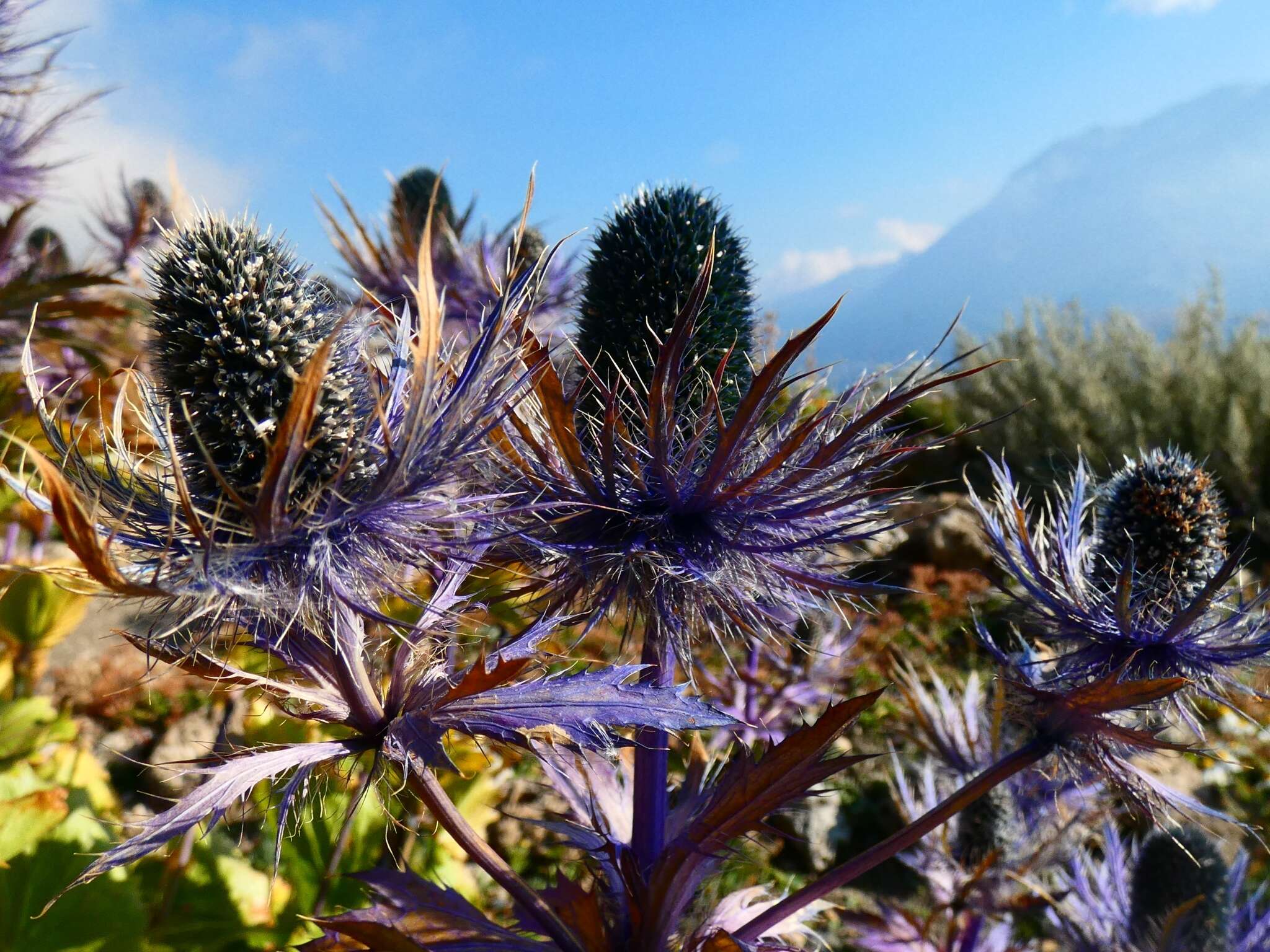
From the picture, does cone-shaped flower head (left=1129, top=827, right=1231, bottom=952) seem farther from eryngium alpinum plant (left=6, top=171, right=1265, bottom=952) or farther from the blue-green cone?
the blue-green cone

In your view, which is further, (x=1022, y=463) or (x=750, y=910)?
(x=1022, y=463)

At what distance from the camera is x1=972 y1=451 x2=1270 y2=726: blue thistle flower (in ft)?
2.52

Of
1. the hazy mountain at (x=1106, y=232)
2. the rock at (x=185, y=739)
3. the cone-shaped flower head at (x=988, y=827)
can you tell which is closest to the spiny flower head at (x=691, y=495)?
the cone-shaped flower head at (x=988, y=827)

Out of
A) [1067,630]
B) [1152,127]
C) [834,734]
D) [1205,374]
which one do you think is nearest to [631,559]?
[834,734]

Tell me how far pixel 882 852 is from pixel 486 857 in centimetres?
37

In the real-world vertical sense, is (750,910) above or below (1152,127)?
below

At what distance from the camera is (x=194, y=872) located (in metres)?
1.39

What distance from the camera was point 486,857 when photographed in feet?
2.28

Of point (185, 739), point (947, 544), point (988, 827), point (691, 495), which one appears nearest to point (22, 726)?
point (185, 739)

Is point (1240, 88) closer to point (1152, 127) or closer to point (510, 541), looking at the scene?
point (1152, 127)

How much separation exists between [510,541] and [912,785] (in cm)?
218

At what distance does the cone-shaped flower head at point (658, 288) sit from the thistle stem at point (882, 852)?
44 centimetres

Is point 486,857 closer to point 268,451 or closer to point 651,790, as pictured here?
point 651,790

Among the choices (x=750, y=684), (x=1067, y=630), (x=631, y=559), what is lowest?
(x=750, y=684)
